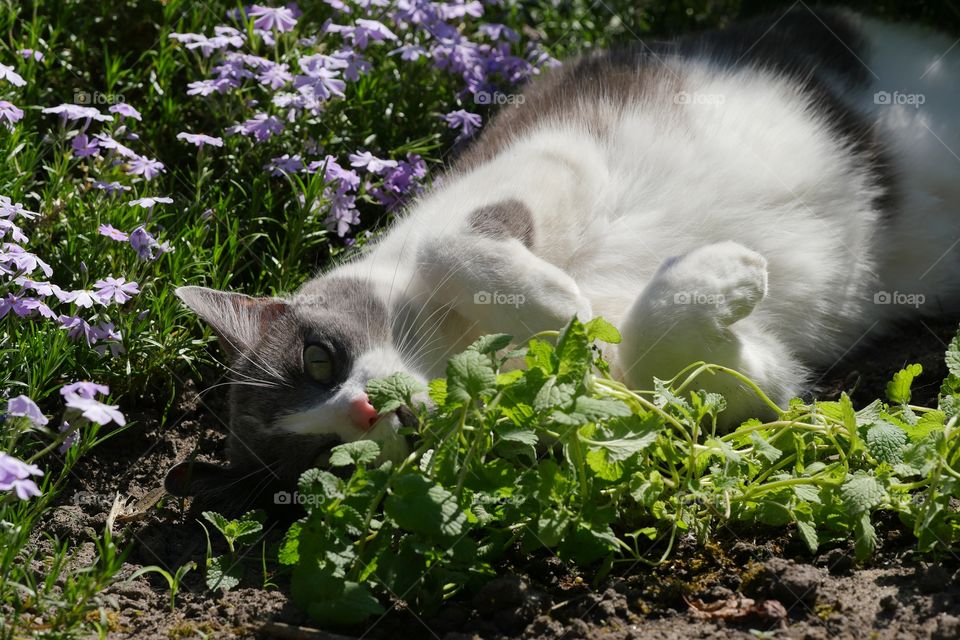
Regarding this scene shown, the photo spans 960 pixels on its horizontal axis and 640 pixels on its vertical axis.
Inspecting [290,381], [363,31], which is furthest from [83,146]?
[290,381]

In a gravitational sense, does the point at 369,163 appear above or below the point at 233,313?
above

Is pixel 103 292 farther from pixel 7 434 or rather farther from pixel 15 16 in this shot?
pixel 15 16

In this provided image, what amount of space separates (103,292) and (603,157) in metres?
1.50

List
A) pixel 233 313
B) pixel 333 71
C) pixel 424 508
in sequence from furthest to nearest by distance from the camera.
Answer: pixel 333 71, pixel 233 313, pixel 424 508

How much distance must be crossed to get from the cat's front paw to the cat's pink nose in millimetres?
775

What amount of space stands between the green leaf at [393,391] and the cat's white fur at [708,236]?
0.53m

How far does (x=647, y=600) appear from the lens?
199 centimetres

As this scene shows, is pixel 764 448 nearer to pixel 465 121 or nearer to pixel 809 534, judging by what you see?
pixel 809 534

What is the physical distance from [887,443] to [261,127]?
224 cm

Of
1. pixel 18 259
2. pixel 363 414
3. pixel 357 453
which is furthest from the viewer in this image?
pixel 18 259

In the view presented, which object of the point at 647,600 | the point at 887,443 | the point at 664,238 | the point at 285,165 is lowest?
the point at 285,165

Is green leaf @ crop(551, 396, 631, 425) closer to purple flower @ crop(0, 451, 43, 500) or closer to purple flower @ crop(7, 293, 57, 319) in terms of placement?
purple flower @ crop(0, 451, 43, 500)

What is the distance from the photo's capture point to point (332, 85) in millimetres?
3244

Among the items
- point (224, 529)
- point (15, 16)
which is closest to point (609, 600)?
point (224, 529)
